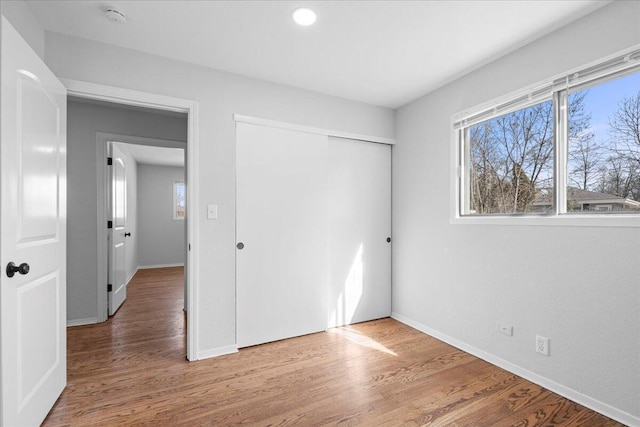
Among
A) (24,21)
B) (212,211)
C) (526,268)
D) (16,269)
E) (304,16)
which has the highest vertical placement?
(304,16)

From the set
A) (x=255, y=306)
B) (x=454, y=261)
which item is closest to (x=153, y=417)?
(x=255, y=306)

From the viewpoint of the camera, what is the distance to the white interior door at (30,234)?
1407 millimetres

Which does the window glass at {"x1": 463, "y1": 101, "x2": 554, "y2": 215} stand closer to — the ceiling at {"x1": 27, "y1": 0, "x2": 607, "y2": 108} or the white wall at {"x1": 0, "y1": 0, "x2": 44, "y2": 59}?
the ceiling at {"x1": 27, "y1": 0, "x2": 607, "y2": 108}

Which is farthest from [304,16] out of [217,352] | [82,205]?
[82,205]

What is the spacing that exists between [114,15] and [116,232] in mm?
2764

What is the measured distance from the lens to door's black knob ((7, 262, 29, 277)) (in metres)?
1.41

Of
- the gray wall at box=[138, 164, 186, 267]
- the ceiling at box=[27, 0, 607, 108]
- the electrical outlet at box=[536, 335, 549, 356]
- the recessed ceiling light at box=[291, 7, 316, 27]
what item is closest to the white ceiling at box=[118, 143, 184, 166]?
the gray wall at box=[138, 164, 186, 267]

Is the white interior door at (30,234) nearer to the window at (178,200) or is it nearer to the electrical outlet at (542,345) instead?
the electrical outlet at (542,345)

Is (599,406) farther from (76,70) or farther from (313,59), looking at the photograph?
(76,70)

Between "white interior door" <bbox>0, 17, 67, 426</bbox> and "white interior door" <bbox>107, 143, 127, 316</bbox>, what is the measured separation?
1754mm

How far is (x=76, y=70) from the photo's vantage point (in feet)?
7.19

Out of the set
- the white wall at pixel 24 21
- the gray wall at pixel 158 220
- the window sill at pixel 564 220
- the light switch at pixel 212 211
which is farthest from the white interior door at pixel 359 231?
the gray wall at pixel 158 220

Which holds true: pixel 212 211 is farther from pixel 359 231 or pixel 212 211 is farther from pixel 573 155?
pixel 573 155

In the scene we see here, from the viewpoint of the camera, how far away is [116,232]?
12.7 feet
